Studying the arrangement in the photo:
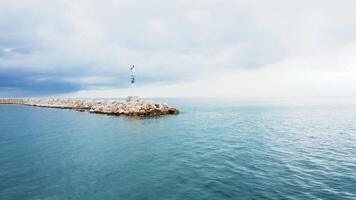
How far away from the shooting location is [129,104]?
84188 millimetres

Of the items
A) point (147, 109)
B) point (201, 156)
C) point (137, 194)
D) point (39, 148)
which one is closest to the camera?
point (137, 194)

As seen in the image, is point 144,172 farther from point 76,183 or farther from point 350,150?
point 350,150

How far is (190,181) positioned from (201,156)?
855 cm

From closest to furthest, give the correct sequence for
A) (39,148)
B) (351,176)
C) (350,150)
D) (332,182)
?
(332,182)
(351,176)
(350,150)
(39,148)

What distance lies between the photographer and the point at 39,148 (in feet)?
109

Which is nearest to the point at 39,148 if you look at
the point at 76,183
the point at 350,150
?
the point at 76,183

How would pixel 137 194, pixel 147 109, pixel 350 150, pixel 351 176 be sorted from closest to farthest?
pixel 137 194 < pixel 351 176 < pixel 350 150 < pixel 147 109

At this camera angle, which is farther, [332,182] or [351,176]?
[351,176]

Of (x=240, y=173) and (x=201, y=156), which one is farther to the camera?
(x=201, y=156)

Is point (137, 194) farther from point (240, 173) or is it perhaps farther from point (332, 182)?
point (332, 182)

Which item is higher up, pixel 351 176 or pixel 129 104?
pixel 129 104

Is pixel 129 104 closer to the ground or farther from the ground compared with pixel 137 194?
farther from the ground

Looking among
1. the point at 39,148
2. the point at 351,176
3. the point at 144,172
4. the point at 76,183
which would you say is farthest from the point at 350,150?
the point at 39,148

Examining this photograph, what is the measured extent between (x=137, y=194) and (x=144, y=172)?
525 cm
